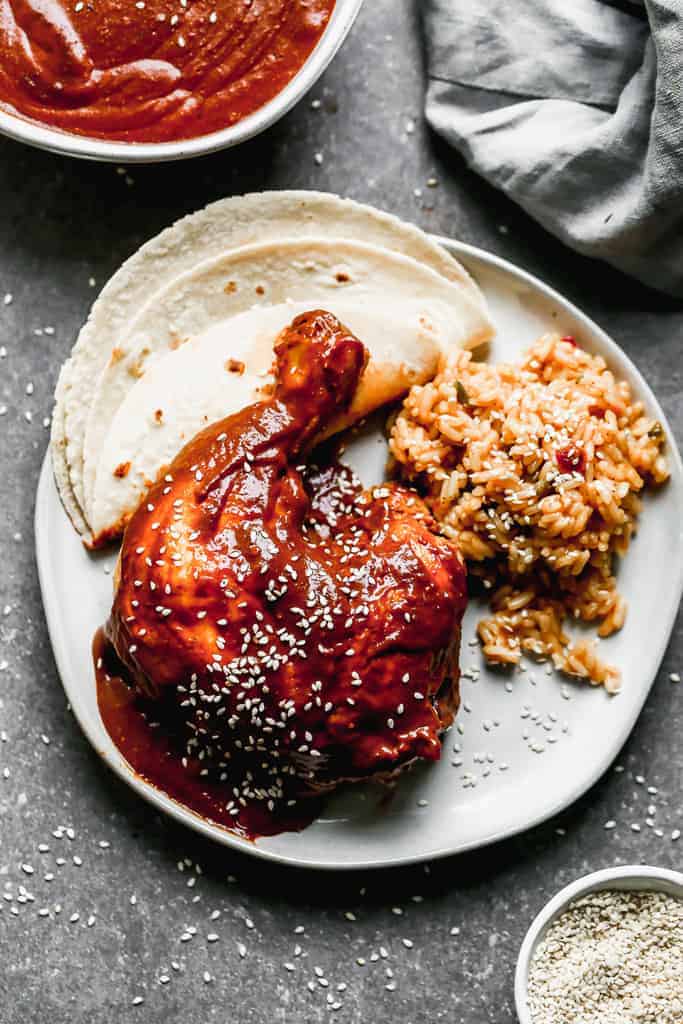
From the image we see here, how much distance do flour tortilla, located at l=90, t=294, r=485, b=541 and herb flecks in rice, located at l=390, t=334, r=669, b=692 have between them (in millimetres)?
139

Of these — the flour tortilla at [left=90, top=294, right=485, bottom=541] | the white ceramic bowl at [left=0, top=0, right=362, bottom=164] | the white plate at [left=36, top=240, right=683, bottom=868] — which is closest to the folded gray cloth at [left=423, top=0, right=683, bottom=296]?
the white plate at [left=36, top=240, right=683, bottom=868]

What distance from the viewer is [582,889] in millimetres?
3506

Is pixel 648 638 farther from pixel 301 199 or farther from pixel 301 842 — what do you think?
pixel 301 199

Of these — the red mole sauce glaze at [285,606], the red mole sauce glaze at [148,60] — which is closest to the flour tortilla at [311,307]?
the red mole sauce glaze at [285,606]

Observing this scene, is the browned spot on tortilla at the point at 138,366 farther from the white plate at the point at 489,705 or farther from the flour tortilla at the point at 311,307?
the white plate at the point at 489,705

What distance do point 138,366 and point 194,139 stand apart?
2.47ft

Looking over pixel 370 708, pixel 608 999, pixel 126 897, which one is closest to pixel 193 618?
pixel 370 708

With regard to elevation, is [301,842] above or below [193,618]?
below

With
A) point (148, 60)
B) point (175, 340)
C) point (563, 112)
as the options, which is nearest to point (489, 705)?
point (175, 340)

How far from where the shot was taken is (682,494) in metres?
3.65

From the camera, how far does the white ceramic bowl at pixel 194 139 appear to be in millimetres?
3371

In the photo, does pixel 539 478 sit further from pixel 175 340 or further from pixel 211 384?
pixel 175 340

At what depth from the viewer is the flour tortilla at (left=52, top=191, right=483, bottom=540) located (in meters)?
3.62

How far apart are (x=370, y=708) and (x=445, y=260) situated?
1.53 meters
